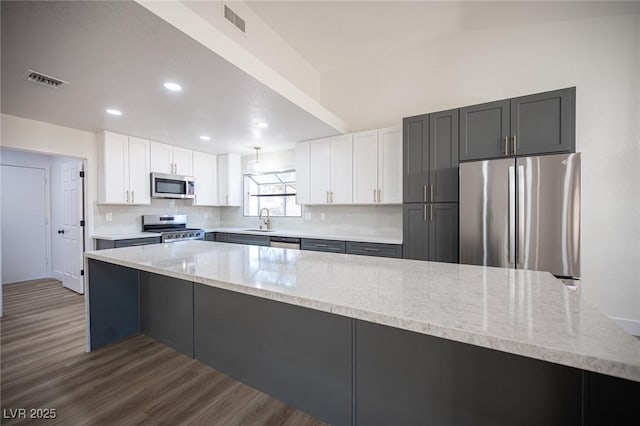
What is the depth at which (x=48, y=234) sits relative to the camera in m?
5.04

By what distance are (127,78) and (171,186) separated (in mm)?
2550

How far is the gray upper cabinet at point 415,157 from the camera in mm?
3080

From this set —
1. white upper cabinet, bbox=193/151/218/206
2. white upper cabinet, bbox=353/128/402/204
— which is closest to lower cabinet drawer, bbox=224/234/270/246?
white upper cabinet, bbox=193/151/218/206

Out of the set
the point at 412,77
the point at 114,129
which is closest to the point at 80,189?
the point at 114,129

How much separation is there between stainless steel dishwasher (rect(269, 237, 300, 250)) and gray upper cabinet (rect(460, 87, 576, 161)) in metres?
2.42

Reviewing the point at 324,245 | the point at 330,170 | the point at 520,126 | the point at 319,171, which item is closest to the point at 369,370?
the point at 324,245

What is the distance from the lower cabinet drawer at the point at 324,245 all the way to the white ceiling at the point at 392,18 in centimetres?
267

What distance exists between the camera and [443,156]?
116 inches

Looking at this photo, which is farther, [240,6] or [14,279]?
[14,279]

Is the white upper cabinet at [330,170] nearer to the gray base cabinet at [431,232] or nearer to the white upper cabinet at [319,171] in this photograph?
the white upper cabinet at [319,171]

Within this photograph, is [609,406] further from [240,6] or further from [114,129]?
[114,129]

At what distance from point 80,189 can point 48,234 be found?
6.52 ft

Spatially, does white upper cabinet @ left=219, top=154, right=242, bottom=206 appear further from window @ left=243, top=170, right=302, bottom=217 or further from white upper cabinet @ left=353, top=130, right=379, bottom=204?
white upper cabinet @ left=353, top=130, right=379, bottom=204

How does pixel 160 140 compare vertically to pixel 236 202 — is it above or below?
above
